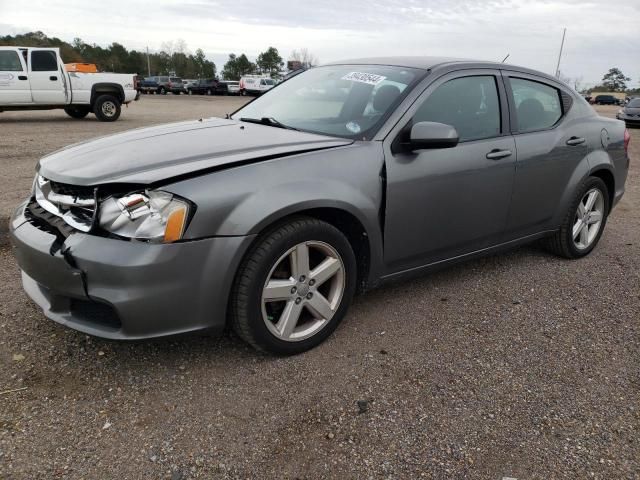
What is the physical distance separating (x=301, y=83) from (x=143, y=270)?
2196 mm

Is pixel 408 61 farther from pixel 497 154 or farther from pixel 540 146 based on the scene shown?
pixel 540 146

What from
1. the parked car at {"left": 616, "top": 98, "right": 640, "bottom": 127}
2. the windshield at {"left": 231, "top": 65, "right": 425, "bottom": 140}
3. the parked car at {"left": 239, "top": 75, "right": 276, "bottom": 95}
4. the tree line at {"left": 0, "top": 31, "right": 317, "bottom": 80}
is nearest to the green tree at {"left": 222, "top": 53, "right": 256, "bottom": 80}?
→ the tree line at {"left": 0, "top": 31, "right": 317, "bottom": 80}

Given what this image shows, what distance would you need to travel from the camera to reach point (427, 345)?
9.89ft

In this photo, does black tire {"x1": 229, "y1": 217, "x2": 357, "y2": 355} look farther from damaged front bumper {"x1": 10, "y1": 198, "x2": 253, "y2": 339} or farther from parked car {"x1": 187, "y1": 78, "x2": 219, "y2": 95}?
parked car {"x1": 187, "y1": 78, "x2": 219, "y2": 95}

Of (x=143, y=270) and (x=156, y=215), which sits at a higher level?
(x=156, y=215)

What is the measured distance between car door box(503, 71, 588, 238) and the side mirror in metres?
0.94

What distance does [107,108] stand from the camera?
589 inches

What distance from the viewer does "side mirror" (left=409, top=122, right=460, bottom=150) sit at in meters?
2.91

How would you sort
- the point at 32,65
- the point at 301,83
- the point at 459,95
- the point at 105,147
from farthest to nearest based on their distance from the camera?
the point at 32,65, the point at 301,83, the point at 459,95, the point at 105,147

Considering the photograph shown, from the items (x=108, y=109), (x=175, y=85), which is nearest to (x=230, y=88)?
(x=175, y=85)

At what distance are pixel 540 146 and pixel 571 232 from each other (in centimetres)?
95

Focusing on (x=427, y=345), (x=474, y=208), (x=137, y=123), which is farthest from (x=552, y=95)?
(x=137, y=123)

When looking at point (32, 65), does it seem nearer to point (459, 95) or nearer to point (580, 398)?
point (459, 95)

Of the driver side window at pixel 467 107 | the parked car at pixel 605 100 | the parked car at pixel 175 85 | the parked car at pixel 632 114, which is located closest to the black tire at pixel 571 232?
the driver side window at pixel 467 107
